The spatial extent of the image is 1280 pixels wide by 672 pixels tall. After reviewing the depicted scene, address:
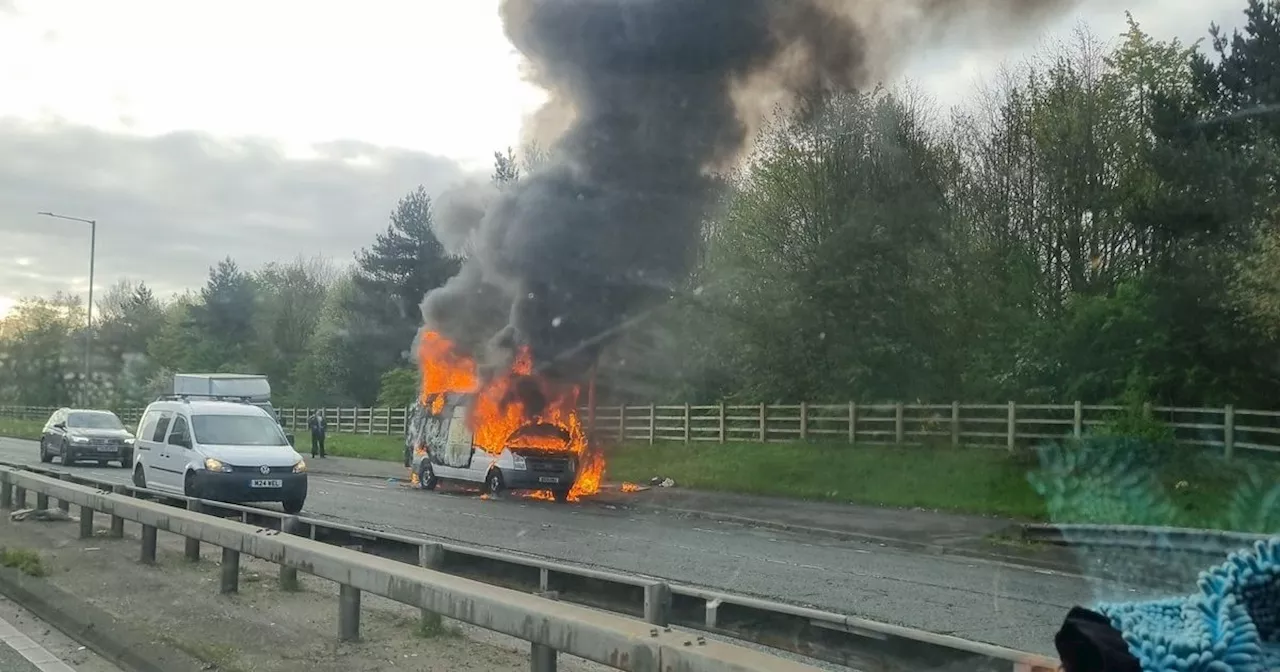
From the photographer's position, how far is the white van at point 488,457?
21375 mm

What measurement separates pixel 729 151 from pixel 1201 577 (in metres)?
22.7

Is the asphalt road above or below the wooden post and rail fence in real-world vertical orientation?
below

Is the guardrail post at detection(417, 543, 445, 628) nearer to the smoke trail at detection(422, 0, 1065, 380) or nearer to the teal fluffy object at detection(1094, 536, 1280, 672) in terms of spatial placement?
the teal fluffy object at detection(1094, 536, 1280, 672)

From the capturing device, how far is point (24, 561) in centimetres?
961

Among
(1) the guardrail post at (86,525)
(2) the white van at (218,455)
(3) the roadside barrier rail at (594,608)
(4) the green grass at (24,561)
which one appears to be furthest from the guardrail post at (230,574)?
(2) the white van at (218,455)

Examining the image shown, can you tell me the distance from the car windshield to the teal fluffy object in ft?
109

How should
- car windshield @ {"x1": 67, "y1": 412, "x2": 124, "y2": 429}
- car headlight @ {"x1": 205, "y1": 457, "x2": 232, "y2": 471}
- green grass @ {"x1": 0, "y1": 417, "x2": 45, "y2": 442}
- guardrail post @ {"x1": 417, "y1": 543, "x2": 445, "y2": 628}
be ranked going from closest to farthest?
guardrail post @ {"x1": 417, "y1": 543, "x2": 445, "y2": 628} → car headlight @ {"x1": 205, "y1": 457, "x2": 232, "y2": 471} → car windshield @ {"x1": 67, "y1": 412, "x2": 124, "y2": 429} → green grass @ {"x1": 0, "y1": 417, "x2": 45, "y2": 442}

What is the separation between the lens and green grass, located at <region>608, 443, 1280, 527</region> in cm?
1398

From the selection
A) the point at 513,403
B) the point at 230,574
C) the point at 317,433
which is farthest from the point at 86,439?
the point at 230,574

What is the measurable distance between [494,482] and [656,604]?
16.8 metres

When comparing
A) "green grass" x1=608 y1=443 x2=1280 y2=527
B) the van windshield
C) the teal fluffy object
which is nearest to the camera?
the teal fluffy object

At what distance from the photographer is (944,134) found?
89.8 ft

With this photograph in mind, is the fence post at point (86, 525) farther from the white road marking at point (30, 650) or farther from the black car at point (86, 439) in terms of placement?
the black car at point (86, 439)

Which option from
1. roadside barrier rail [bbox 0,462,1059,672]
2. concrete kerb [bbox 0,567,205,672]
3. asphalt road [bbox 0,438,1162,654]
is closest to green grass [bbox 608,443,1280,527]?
asphalt road [bbox 0,438,1162,654]
